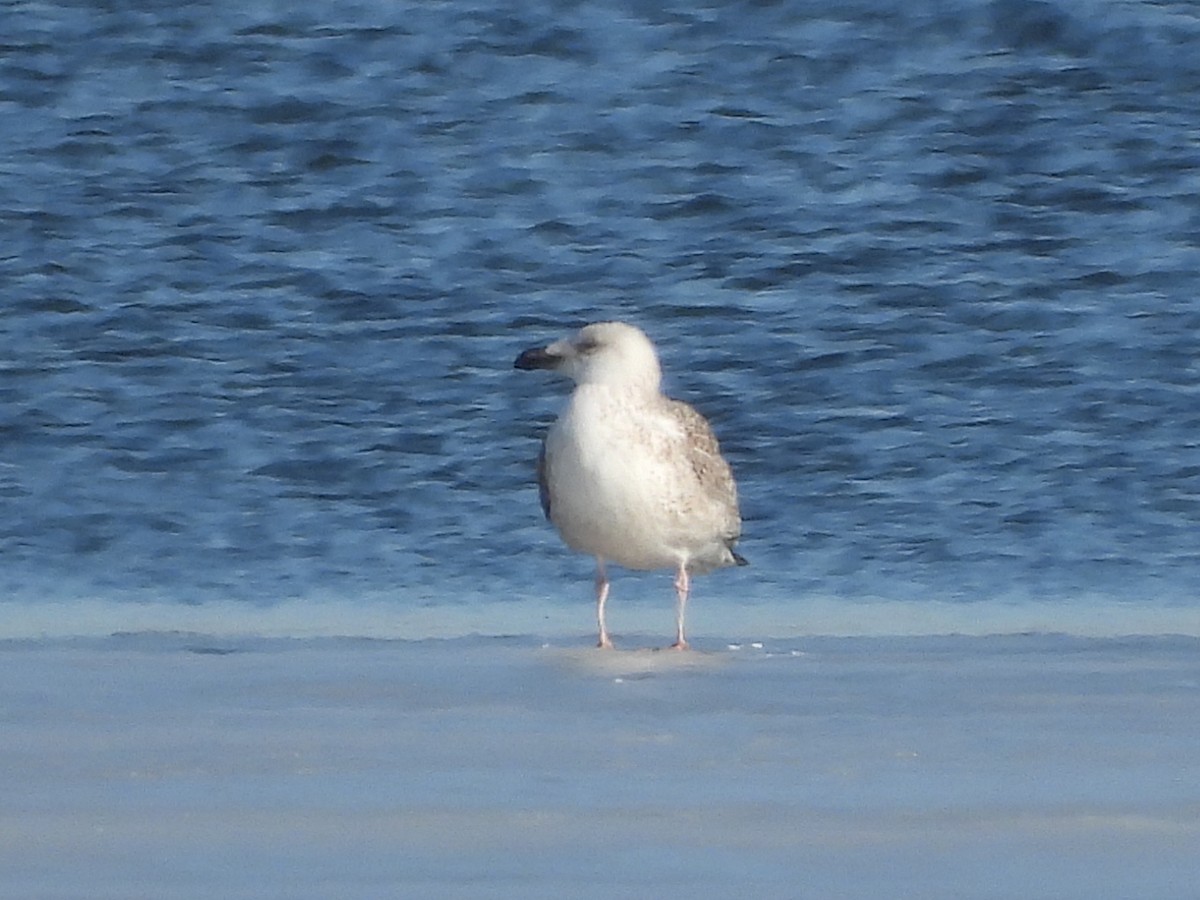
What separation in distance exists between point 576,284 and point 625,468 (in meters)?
4.11

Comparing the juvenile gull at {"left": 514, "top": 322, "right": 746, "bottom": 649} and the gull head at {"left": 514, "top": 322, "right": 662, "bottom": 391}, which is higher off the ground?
the gull head at {"left": 514, "top": 322, "right": 662, "bottom": 391}

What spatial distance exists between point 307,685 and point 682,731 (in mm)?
1095

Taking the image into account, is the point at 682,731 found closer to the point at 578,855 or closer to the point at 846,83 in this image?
the point at 578,855

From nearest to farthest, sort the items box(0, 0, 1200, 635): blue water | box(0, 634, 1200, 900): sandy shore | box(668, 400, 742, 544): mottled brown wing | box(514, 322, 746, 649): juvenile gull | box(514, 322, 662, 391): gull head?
box(0, 634, 1200, 900): sandy shore, box(514, 322, 746, 649): juvenile gull, box(514, 322, 662, 391): gull head, box(668, 400, 742, 544): mottled brown wing, box(0, 0, 1200, 635): blue water

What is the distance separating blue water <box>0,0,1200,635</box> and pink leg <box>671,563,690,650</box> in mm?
368

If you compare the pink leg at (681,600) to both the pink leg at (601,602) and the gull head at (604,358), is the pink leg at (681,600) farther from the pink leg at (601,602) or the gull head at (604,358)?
the gull head at (604,358)

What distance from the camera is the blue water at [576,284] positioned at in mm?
10227

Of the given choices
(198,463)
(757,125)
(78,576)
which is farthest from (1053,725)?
(757,125)

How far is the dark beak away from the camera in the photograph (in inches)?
346

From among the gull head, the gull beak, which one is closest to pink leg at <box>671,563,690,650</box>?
the gull head

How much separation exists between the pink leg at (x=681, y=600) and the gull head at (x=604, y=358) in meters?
0.53

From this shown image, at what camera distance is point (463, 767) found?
226 inches

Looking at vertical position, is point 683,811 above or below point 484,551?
above

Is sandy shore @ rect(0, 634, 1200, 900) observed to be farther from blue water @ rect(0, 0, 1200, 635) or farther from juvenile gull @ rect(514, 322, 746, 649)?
blue water @ rect(0, 0, 1200, 635)
